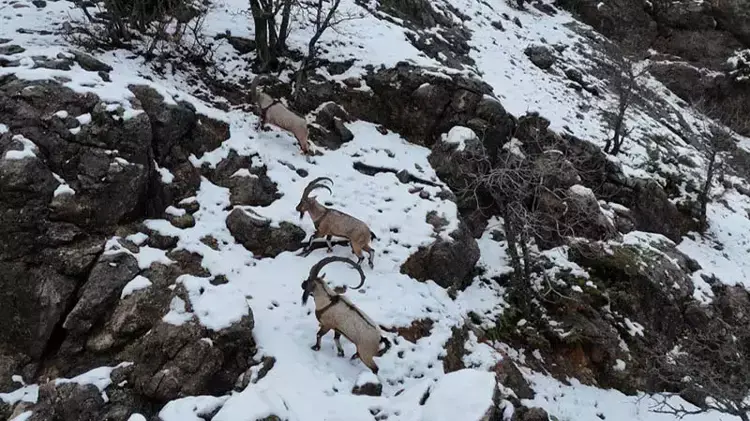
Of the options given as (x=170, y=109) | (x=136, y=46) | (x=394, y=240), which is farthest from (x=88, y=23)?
(x=394, y=240)

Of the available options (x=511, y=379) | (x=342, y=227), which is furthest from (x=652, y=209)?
(x=342, y=227)

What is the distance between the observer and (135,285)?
7656 millimetres

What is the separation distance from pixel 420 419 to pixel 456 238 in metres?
5.32

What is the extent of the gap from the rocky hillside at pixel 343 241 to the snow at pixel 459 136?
0.18ft

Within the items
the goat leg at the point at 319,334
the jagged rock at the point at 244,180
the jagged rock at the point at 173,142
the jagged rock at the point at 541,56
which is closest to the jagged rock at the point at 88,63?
the jagged rock at the point at 173,142

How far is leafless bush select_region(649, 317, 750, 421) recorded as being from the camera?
10.2 m

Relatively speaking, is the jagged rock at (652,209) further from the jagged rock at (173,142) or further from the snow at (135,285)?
the snow at (135,285)

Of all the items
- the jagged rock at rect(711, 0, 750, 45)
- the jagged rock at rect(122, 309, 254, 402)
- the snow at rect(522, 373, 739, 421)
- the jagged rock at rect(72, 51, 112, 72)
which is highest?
the jagged rock at rect(711, 0, 750, 45)

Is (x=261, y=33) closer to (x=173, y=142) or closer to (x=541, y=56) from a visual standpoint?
(x=173, y=142)

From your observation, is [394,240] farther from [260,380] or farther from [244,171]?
[260,380]

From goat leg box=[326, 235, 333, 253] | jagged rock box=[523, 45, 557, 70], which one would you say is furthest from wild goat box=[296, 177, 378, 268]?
jagged rock box=[523, 45, 557, 70]

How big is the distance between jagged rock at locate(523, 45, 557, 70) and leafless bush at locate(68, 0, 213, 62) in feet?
46.2

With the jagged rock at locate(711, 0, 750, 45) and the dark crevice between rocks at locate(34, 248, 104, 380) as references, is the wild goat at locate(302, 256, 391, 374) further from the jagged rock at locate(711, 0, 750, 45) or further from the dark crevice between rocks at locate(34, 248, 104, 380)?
the jagged rock at locate(711, 0, 750, 45)

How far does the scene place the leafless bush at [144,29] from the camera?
40.8 feet
